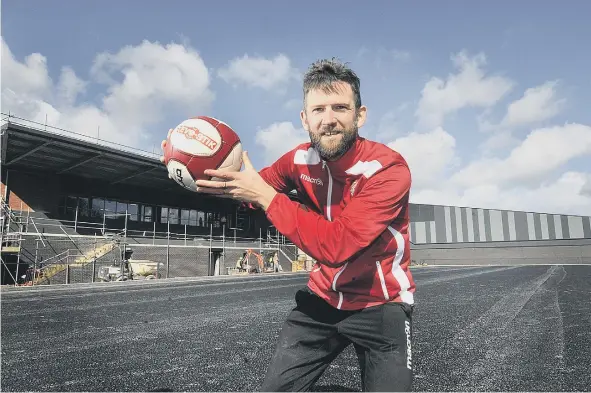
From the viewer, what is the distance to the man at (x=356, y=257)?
203cm

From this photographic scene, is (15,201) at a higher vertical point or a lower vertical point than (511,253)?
higher

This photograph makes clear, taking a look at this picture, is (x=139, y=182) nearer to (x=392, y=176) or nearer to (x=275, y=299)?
(x=275, y=299)

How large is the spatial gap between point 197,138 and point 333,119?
0.82 meters

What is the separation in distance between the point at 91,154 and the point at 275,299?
20027 millimetres

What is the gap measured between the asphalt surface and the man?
203 cm

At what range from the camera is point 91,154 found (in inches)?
1042

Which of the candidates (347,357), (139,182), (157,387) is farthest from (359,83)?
(139,182)

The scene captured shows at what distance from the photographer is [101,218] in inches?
1251

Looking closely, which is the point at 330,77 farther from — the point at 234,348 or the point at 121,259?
the point at 121,259

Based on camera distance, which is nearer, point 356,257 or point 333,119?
point 356,257

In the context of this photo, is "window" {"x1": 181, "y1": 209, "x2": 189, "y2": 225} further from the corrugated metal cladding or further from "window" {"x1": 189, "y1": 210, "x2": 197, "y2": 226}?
the corrugated metal cladding

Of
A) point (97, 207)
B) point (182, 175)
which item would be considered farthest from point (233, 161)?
point (97, 207)

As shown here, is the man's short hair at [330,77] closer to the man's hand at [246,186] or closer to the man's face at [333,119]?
the man's face at [333,119]

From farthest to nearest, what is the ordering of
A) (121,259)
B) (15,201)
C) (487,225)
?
1. (487,225)
2. (15,201)
3. (121,259)
